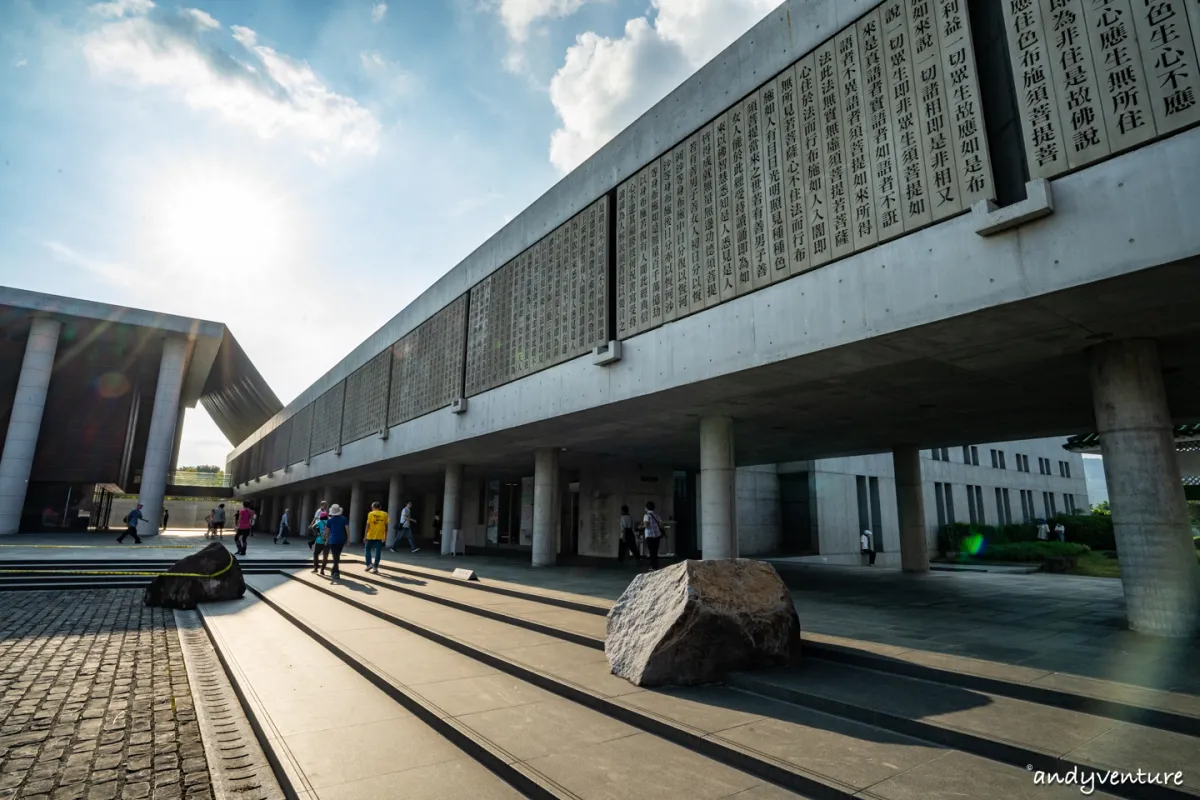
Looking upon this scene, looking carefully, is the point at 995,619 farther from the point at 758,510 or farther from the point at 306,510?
the point at 306,510

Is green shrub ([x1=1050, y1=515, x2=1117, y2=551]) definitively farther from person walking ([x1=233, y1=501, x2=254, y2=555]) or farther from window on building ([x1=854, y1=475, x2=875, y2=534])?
person walking ([x1=233, y1=501, x2=254, y2=555])

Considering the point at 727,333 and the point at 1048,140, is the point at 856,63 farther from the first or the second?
the point at 727,333

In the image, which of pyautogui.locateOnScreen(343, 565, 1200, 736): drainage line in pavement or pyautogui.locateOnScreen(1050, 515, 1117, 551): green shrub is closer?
pyautogui.locateOnScreen(343, 565, 1200, 736): drainage line in pavement

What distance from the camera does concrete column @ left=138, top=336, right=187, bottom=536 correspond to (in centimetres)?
2794

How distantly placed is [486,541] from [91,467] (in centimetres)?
2153

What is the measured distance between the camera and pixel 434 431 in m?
19.5

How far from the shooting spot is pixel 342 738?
4.21 m

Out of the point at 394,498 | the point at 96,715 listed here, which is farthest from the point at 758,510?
the point at 96,715

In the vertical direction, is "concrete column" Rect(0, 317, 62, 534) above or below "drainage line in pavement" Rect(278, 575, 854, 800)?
above

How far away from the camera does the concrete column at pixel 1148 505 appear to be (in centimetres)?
648

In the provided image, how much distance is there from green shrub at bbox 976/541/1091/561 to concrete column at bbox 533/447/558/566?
2057 centimetres

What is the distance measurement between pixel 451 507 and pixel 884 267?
18.6 metres

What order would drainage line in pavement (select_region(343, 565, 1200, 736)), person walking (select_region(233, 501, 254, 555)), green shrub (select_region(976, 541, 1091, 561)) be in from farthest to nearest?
A: green shrub (select_region(976, 541, 1091, 561)) → person walking (select_region(233, 501, 254, 555)) → drainage line in pavement (select_region(343, 565, 1200, 736))

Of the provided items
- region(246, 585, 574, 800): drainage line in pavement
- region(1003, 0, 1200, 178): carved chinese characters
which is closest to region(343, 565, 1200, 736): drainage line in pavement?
region(246, 585, 574, 800): drainage line in pavement
